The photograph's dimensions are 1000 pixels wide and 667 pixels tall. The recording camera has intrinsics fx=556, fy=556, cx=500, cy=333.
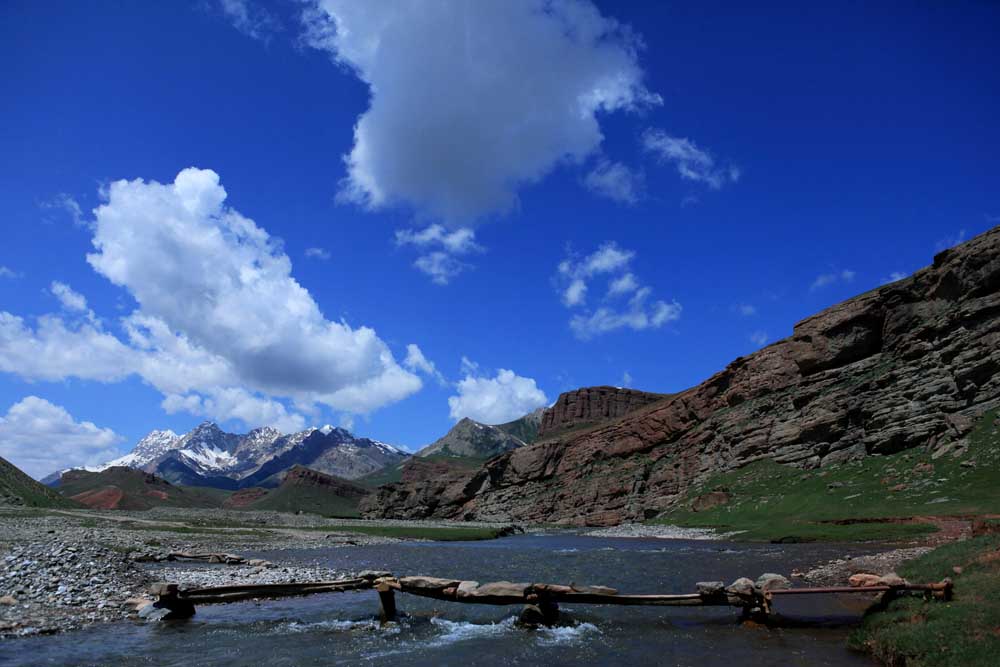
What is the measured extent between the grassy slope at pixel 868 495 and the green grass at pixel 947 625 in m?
30.0

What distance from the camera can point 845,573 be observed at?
28.5 meters

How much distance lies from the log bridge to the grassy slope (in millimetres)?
30983

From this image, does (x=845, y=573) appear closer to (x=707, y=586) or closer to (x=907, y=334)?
(x=707, y=586)

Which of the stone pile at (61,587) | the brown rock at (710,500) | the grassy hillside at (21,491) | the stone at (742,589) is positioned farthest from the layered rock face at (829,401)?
the grassy hillside at (21,491)

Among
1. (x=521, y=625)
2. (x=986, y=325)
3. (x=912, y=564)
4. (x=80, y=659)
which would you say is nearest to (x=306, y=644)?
(x=80, y=659)

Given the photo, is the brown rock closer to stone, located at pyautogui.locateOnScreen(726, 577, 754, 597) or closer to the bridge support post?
stone, located at pyautogui.locateOnScreen(726, 577, 754, 597)

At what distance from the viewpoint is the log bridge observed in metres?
20.0

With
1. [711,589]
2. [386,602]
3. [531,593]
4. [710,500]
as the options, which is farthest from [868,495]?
[386,602]

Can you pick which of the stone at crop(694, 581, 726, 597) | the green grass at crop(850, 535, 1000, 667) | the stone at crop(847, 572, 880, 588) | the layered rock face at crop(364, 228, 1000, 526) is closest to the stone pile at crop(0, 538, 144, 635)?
the stone at crop(694, 581, 726, 597)

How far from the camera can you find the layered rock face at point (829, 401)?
6638 cm

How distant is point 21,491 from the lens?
11638 centimetres

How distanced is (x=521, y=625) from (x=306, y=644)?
25.4 ft

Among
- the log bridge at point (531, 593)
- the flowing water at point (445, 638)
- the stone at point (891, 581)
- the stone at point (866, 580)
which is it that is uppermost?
the stone at point (891, 581)

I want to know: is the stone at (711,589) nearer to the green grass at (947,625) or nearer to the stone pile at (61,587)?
the green grass at (947,625)
